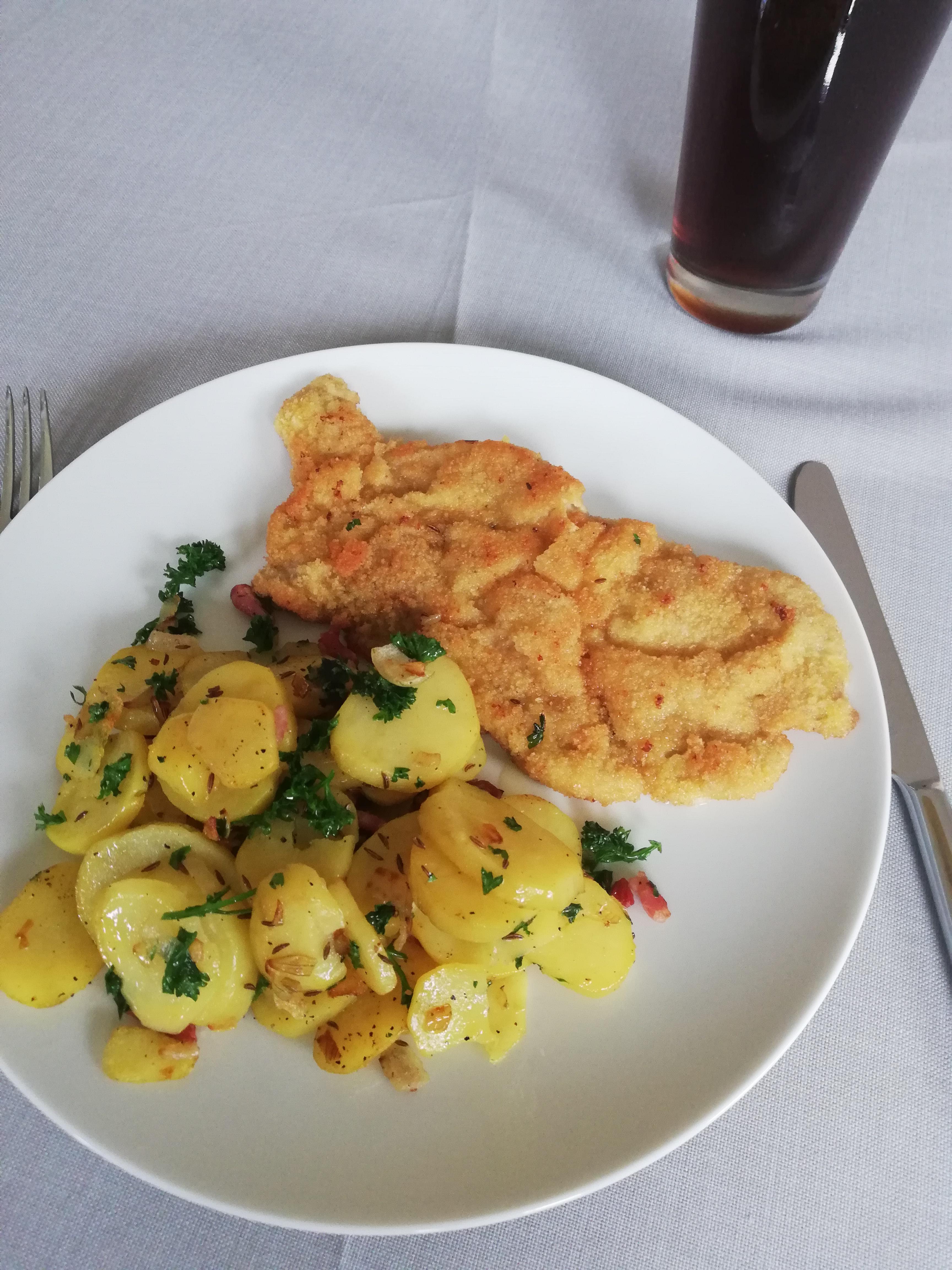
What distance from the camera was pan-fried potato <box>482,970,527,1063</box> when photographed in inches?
61.1

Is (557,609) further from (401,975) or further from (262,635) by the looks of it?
(401,975)

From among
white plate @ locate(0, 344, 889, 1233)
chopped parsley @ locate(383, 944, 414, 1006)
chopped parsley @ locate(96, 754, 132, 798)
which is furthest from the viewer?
chopped parsley @ locate(96, 754, 132, 798)

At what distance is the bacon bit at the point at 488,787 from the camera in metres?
1.77

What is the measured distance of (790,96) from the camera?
1.94 metres

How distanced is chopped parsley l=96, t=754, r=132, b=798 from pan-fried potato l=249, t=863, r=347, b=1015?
14.1 inches

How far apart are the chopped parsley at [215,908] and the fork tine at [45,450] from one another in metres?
1.19

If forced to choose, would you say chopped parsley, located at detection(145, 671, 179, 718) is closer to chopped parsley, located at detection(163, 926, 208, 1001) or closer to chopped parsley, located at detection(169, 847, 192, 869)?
chopped parsley, located at detection(169, 847, 192, 869)

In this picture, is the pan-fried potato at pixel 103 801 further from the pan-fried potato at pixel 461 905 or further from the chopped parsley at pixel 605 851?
the chopped parsley at pixel 605 851

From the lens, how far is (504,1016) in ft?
5.16

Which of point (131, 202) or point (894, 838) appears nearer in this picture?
point (894, 838)

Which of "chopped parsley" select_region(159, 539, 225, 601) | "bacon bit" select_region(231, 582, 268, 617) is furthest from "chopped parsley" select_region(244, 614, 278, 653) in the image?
A: "chopped parsley" select_region(159, 539, 225, 601)

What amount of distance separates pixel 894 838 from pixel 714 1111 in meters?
0.76

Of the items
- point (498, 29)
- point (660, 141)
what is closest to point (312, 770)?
point (660, 141)

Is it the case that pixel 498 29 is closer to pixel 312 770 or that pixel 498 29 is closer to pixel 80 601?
pixel 80 601
